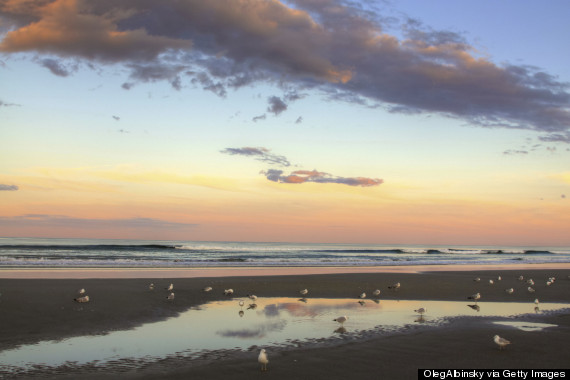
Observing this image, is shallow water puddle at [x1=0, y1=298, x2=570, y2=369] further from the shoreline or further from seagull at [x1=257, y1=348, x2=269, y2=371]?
the shoreline

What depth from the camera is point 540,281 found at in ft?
90.6

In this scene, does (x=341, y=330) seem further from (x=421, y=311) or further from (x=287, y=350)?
(x=421, y=311)

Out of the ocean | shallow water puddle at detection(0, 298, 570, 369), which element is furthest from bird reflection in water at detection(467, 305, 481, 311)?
the ocean

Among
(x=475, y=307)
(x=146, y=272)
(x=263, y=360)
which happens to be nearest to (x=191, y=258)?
(x=146, y=272)

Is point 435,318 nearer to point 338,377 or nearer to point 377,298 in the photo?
point 377,298

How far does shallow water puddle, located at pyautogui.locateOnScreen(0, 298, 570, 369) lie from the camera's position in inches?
384

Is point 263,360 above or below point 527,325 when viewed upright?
above

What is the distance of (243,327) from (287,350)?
2.84 metres

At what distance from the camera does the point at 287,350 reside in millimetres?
10172

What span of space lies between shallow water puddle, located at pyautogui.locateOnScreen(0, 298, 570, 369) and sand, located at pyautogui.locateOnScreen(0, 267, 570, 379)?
658 mm

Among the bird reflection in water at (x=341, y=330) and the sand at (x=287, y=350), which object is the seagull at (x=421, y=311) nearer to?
the sand at (x=287, y=350)

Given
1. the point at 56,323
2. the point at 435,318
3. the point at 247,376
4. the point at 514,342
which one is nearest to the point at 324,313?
the point at 435,318

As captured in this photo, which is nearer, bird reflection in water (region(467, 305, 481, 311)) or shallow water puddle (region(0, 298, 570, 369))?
shallow water puddle (region(0, 298, 570, 369))

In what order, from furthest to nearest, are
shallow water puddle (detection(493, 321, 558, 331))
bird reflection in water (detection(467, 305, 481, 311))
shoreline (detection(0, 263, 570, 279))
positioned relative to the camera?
shoreline (detection(0, 263, 570, 279)) → bird reflection in water (detection(467, 305, 481, 311)) → shallow water puddle (detection(493, 321, 558, 331))
